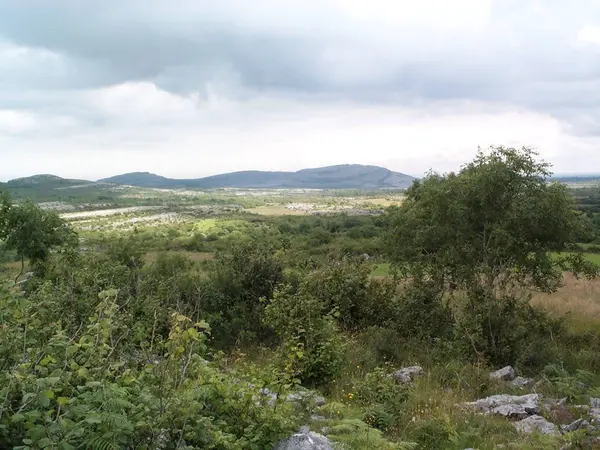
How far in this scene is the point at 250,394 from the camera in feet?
17.2

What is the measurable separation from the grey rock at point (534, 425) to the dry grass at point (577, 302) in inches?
366

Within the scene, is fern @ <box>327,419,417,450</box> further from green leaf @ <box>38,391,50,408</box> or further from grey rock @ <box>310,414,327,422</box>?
green leaf @ <box>38,391,50,408</box>

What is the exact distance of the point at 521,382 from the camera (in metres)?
11.2

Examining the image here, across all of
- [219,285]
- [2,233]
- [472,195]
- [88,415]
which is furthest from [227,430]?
[2,233]

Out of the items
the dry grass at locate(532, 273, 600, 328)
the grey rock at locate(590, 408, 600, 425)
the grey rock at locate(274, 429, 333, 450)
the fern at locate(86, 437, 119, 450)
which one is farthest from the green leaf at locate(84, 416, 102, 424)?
the dry grass at locate(532, 273, 600, 328)

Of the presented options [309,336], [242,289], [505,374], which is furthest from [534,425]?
[242,289]

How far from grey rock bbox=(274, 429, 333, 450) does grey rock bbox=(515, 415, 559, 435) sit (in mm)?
3990

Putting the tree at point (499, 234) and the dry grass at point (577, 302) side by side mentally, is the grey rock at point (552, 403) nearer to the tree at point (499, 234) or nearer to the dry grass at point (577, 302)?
the tree at point (499, 234)

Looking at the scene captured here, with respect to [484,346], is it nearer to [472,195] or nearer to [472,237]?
[472,237]

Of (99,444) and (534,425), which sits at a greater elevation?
(99,444)

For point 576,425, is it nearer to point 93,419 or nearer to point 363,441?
point 363,441

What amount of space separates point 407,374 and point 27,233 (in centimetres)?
1601

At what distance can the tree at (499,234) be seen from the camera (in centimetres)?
1387

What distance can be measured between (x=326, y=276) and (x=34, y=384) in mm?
13058
